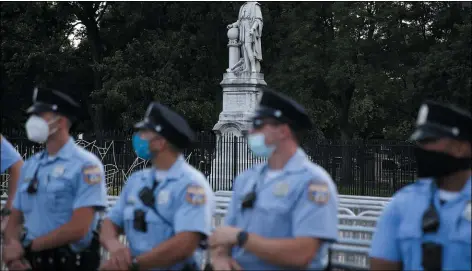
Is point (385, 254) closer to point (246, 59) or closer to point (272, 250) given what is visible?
point (272, 250)

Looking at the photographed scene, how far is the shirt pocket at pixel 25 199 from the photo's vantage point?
5.17m

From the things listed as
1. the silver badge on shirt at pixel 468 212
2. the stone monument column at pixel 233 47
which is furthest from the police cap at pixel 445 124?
the stone monument column at pixel 233 47

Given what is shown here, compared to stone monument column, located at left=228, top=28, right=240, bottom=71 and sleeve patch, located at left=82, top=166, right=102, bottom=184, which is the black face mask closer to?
sleeve patch, located at left=82, top=166, right=102, bottom=184

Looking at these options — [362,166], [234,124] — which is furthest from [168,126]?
[362,166]

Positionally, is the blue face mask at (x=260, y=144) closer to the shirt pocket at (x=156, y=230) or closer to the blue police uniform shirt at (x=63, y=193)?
the shirt pocket at (x=156, y=230)

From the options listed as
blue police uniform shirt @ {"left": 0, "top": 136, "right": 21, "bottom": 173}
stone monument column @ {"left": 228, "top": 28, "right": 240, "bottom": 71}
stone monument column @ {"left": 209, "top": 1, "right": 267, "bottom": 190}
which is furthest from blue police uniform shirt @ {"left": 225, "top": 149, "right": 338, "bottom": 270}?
stone monument column @ {"left": 228, "top": 28, "right": 240, "bottom": 71}

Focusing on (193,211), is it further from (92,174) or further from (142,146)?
(92,174)

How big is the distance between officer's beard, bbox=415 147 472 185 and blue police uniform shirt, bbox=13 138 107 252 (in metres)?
2.23

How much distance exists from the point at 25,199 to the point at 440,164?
9.37ft

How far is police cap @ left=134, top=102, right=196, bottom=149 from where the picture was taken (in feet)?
15.3

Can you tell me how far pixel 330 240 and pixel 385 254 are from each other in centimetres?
30

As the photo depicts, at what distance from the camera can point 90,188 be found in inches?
197

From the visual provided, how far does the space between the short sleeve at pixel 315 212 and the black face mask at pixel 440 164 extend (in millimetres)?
503

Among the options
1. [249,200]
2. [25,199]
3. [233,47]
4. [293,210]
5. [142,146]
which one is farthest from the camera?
[233,47]
